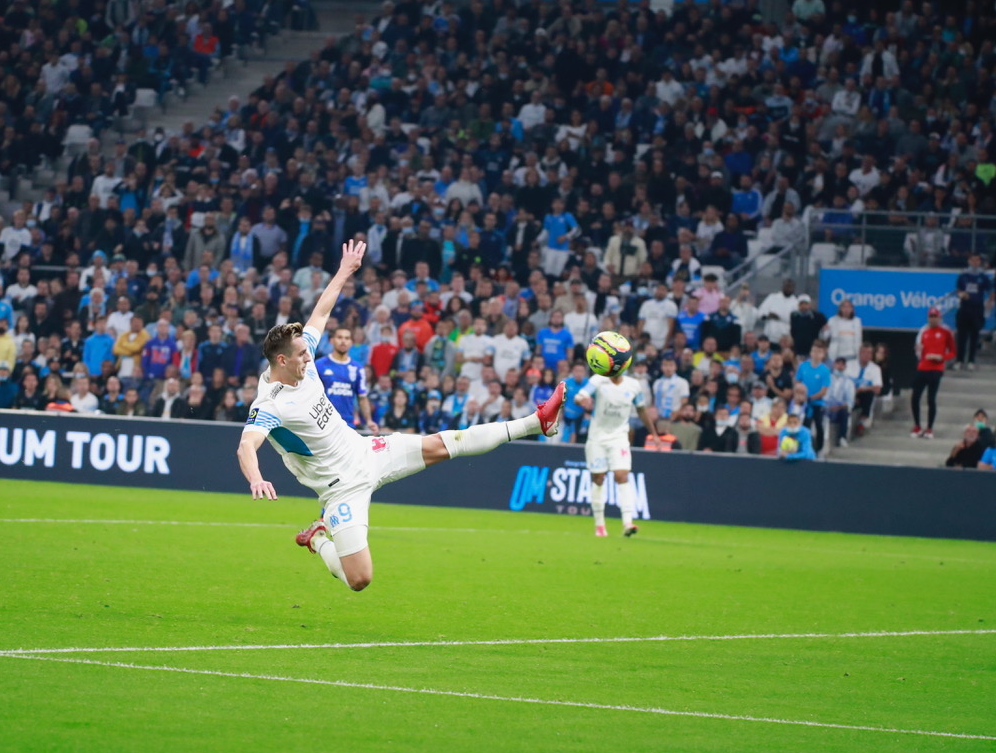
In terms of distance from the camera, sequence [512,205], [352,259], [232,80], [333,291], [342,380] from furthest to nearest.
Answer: [232,80] < [512,205] < [342,380] < [352,259] < [333,291]

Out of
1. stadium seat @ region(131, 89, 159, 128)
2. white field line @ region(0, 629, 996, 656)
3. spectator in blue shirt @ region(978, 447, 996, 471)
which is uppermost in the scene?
stadium seat @ region(131, 89, 159, 128)

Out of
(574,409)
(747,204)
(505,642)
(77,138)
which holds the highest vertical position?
(77,138)

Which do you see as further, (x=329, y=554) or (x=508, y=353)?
(x=508, y=353)

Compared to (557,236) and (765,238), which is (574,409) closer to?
(557,236)

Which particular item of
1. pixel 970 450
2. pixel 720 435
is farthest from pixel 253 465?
pixel 970 450

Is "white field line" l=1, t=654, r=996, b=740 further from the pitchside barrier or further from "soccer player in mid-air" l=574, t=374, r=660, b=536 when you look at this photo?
the pitchside barrier

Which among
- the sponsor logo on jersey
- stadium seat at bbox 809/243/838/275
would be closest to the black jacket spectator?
stadium seat at bbox 809/243/838/275

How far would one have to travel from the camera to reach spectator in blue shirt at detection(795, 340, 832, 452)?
23609 mm

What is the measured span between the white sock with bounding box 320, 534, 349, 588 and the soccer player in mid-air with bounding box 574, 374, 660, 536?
29.2 feet

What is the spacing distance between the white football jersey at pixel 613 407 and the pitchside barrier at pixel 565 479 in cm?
325

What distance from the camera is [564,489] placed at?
2297cm

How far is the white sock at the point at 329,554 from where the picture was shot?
10.3 m

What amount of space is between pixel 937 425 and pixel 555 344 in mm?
6497

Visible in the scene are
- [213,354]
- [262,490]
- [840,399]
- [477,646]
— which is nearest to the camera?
[262,490]
